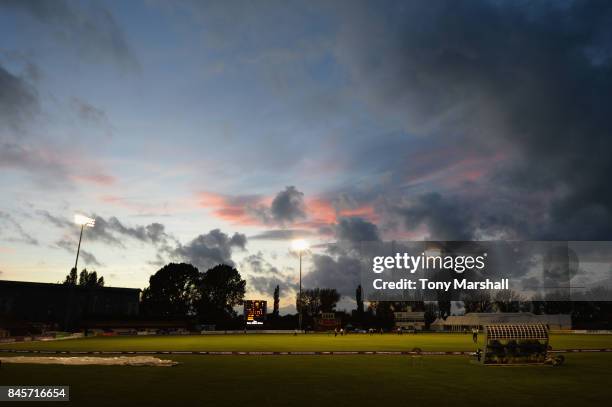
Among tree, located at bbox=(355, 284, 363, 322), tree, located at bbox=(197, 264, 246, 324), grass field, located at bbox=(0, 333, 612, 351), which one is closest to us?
grass field, located at bbox=(0, 333, 612, 351)

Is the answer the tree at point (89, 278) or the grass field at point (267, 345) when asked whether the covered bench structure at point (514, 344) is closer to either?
the grass field at point (267, 345)

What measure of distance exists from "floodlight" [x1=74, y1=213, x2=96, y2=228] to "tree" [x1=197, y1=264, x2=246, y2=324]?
87.8m

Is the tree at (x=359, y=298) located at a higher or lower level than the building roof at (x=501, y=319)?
higher

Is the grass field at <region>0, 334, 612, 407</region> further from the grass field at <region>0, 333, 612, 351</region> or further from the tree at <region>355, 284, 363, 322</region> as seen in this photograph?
the tree at <region>355, 284, 363, 322</region>

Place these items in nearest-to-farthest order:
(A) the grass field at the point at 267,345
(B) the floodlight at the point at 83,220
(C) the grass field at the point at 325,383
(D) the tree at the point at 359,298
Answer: (C) the grass field at the point at 325,383
(A) the grass field at the point at 267,345
(B) the floodlight at the point at 83,220
(D) the tree at the point at 359,298

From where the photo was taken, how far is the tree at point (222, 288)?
158 meters

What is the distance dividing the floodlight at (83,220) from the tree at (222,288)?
87.8 m

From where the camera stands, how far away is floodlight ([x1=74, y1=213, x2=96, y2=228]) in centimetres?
7025

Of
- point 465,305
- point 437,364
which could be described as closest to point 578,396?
point 437,364

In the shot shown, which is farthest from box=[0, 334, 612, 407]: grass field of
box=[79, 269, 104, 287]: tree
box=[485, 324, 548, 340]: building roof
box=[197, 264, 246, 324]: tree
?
box=[79, 269, 104, 287]: tree

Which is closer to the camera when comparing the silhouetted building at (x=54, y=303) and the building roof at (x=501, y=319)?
the silhouetted building at (x=54, y=303)

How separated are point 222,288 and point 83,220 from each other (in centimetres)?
9209

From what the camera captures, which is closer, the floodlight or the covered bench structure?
the covered bench structure

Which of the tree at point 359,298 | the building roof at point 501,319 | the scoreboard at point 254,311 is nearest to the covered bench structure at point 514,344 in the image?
the scoreboard at point 254,311
